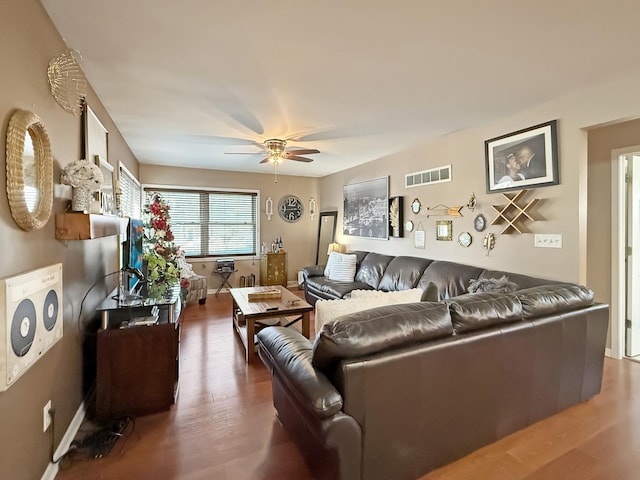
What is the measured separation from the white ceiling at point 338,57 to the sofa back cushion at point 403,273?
5.55ft

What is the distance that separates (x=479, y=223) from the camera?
139 inches

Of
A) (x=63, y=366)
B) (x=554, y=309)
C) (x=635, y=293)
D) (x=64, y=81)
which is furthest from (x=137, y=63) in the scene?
(x=635, y=293)

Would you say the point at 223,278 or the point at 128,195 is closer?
the point at 128,195

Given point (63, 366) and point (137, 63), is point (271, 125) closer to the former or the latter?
point (137, 63)

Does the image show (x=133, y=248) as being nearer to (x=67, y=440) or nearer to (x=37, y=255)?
(x=37, y=255)

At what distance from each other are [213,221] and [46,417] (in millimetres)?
4834

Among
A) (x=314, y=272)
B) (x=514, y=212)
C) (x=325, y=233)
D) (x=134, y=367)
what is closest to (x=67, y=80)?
(x=134, y=367)

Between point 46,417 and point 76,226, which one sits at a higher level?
point 76,226

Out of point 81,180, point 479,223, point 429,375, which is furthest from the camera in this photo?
point 479,223

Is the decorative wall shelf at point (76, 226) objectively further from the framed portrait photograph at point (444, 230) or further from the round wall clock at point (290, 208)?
the round wall clock at point (290, 208)

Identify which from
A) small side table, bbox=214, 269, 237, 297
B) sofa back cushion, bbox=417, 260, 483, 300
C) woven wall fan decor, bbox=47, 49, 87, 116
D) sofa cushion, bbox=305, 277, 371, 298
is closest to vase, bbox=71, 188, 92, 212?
woven wall fan decor, bbox=47, 49, 87, 116

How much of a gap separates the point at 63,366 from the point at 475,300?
2507mm

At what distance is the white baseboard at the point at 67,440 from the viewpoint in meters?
1.67

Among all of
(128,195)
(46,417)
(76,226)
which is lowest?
(46,417)
